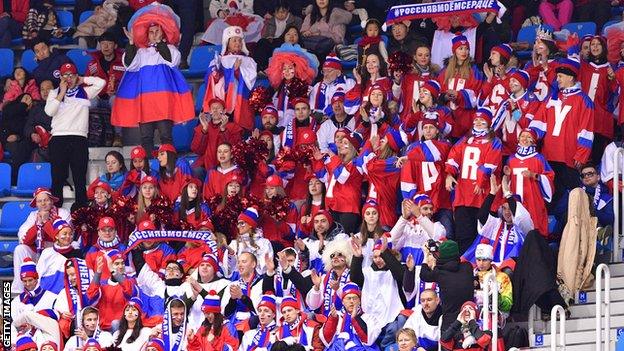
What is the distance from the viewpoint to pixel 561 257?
24.2 m

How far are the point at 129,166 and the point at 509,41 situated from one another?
13.6ft

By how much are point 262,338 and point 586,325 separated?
2.98 meters

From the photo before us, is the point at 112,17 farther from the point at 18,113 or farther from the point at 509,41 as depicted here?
the point at 509,41

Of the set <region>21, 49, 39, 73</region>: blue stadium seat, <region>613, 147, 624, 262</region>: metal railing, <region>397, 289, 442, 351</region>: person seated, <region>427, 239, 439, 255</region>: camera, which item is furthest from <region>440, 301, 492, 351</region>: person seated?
<region>21, 49, 39, 73</region>: blue stadium seat

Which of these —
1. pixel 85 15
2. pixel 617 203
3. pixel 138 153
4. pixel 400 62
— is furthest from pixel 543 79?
pixel 85 15

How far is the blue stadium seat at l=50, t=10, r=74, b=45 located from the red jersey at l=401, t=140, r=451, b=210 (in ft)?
18.1

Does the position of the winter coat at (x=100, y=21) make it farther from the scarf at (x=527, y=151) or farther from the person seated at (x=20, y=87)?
the scarf at (x=527, y=151)

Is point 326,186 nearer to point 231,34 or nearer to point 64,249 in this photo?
point 231,34

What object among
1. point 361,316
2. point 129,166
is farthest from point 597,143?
point 129,166

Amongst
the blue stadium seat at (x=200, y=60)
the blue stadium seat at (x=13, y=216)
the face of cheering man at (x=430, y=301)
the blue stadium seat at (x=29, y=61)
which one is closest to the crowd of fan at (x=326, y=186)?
the face of cheering man at (x=430, y=301)

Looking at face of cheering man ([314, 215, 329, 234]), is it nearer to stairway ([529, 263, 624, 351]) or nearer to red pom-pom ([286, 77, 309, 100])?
red pom-pom ([286, 77, 309, 100])

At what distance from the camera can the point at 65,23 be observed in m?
30.0

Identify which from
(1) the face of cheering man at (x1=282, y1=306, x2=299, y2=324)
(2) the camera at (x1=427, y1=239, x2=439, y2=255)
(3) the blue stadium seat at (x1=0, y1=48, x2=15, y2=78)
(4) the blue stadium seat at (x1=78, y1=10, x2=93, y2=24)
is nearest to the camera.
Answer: (2) the camera at (x1=427, y1=239, x2=439, y2=255)

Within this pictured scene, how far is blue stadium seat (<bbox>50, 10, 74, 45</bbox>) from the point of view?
98.2 feet
